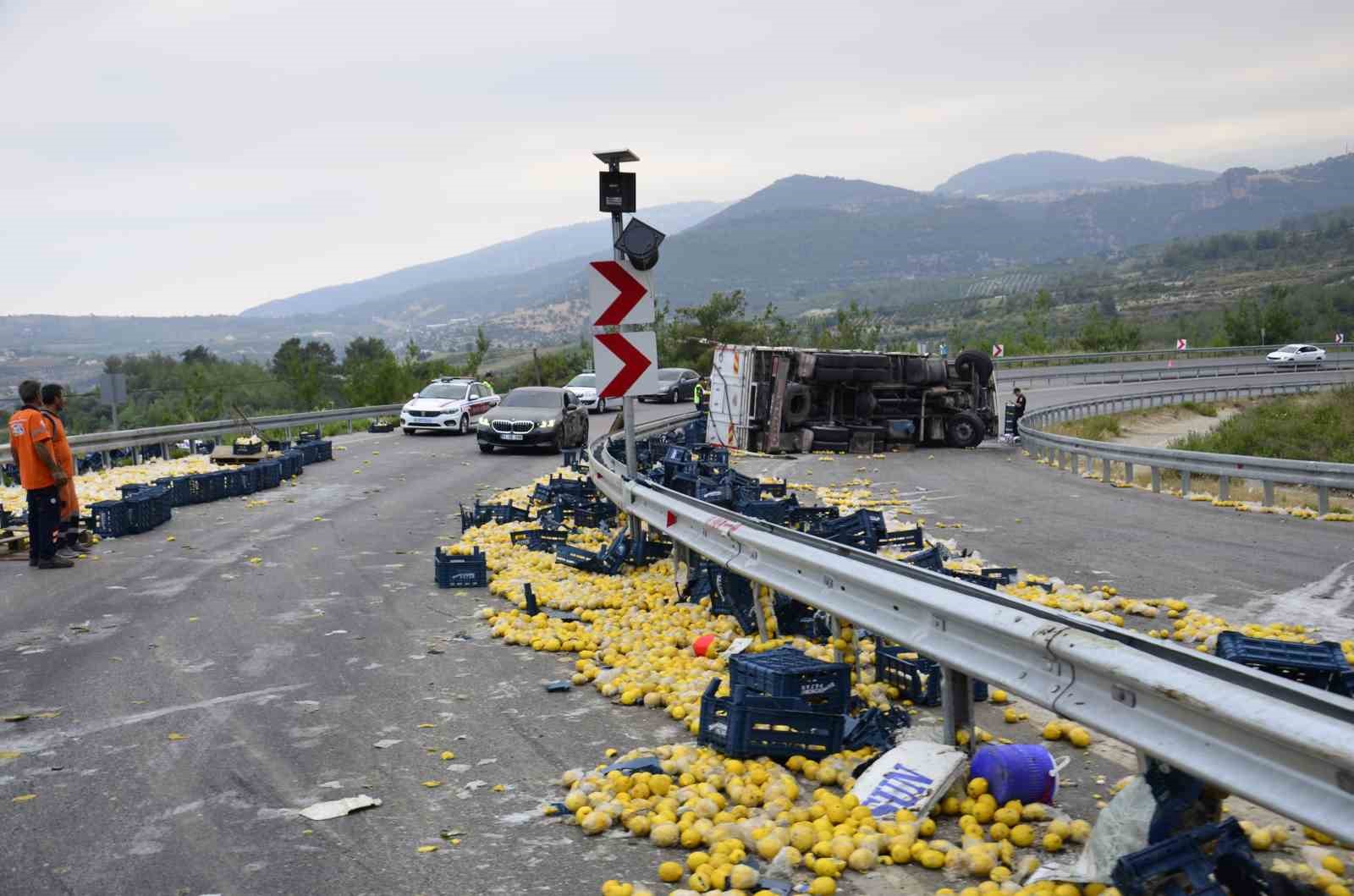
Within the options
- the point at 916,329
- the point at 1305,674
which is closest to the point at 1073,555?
the point at 1305,674

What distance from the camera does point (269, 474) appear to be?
67.2 feet

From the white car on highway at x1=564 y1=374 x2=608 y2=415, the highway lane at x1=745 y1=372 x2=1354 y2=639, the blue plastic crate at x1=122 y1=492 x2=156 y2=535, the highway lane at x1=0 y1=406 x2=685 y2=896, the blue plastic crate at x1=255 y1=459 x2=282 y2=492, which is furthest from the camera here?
the white car on highway at x1=564 y1=374 x2=608 y2=415

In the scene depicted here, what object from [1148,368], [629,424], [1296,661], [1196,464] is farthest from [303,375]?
[1296,661]

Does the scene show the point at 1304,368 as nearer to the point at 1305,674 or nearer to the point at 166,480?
the point at 166,480

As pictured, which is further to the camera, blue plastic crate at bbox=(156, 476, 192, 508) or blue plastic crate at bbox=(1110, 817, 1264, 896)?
blue plastic crate at bbox=(156, 476, 192, 508)

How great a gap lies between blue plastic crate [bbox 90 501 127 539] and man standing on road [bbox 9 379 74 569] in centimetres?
173

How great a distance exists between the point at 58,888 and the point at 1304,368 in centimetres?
6666

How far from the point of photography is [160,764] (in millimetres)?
6059

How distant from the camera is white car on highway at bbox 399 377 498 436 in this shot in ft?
110

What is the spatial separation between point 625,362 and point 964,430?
58.3 ft

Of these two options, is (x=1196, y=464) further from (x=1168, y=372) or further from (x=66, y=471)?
(x=1168, y=372)

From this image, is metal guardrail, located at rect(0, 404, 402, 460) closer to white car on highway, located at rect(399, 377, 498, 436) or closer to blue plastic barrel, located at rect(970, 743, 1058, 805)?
white car on highway, located at rect(399, 377, 498, 436)

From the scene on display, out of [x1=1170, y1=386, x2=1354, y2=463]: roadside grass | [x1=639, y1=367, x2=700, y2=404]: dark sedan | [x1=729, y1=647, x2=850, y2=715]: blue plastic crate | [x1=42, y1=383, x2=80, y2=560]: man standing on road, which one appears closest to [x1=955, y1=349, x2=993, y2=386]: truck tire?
[x1=1170, y1=386, x2=1354, y2=463]: roadside grass

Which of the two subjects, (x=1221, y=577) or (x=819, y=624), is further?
(x=1221, y=577)
